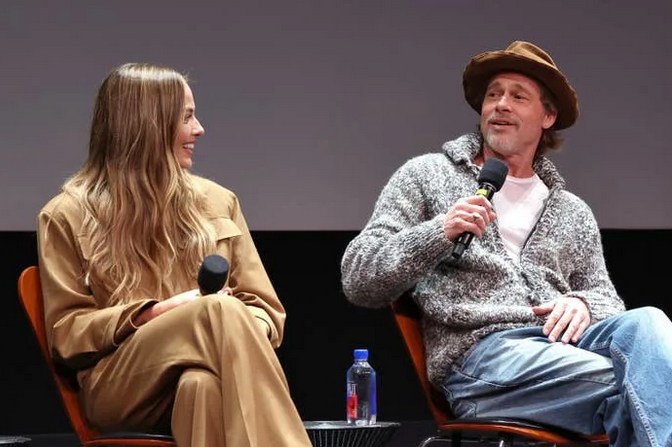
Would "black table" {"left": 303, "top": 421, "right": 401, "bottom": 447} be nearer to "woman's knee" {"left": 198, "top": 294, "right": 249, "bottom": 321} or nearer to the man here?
the man

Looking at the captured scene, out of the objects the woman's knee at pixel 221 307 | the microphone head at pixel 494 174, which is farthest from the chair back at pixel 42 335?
the microphone head at pixel 494 174

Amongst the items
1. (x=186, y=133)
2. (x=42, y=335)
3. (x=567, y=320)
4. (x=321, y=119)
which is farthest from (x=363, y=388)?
(x=42, y=335)

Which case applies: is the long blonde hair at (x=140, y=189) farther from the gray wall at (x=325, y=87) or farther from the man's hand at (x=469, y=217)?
the gray wall at (x=325, y=87)

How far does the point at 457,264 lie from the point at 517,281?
16 cm

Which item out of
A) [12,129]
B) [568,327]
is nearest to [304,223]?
[12,129]

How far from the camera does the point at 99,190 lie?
306cm

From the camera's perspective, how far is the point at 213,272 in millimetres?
2672

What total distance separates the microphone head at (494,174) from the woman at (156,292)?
587 mm

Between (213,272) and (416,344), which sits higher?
(213,272)

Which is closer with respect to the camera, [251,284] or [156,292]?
[156,292]

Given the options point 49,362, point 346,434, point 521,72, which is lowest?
point 346,434

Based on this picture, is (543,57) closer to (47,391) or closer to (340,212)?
(340,212)

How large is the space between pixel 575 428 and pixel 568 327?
269 mm

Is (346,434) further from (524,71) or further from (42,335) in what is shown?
(524,71)
